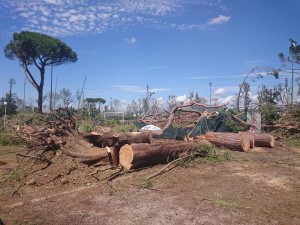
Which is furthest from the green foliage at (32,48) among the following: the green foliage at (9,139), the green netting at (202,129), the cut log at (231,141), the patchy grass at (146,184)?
the patchy grass at (146,184)

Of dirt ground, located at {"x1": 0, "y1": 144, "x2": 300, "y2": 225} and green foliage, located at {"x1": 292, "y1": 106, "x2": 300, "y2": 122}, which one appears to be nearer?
dirt ground, located at {"x1": 0, "y1": 144, "x2": 300, "y2": 225}

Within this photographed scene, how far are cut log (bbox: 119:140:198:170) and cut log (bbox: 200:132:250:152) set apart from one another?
2.20 m

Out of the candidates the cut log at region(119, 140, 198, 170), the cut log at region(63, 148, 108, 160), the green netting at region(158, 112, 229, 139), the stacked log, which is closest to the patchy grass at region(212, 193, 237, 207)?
the cut log at region(119, 140, 198, 170)

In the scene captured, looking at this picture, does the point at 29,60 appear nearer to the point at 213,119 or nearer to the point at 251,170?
the point at 213,119

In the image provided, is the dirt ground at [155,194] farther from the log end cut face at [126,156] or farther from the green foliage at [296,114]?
the green foliage at [296,114]

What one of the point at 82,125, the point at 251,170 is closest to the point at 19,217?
the point at 251,170

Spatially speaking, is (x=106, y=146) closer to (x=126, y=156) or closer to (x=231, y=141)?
(x=126, y=156)

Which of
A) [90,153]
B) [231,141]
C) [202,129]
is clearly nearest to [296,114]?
[202,129]

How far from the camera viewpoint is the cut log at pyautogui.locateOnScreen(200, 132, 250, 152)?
1012 cm

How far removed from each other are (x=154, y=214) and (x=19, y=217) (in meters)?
1.92

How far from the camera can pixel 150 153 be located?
726 centimetres

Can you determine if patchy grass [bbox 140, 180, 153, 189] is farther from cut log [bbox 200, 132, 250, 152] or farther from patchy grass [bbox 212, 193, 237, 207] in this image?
cut log [bbox 200, 132, 250, 152]

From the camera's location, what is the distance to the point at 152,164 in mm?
7586

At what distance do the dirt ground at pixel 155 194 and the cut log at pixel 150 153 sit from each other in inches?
9.7
